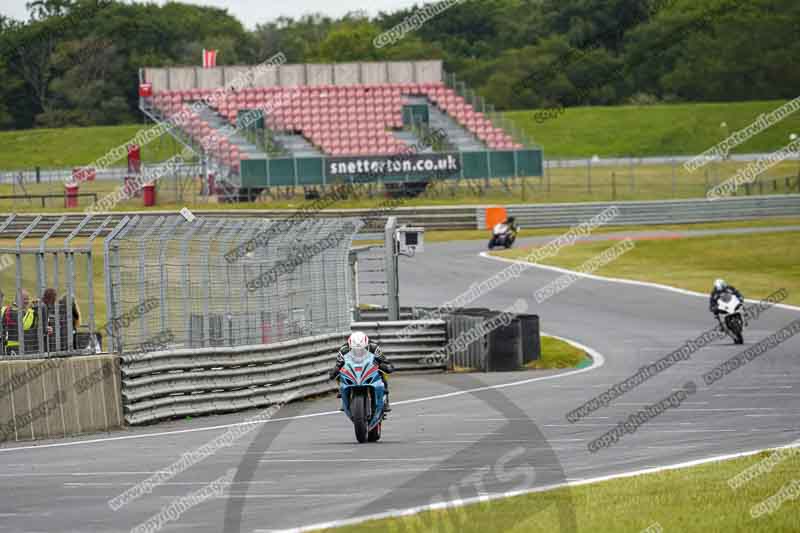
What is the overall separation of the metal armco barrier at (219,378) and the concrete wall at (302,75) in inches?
1614

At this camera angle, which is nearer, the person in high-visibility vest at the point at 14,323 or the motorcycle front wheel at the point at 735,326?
the person in high-visibility vest at the point at 14,323

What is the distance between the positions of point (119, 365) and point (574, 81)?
91.2m

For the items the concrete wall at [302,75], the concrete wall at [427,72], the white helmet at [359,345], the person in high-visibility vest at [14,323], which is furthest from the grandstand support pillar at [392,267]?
the concrete wall at [427,72]

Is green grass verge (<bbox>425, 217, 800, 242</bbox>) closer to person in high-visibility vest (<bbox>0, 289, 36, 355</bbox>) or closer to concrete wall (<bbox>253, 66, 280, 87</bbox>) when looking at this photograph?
concrete wall (<bbox>253, 66, 280, 87</bbox>)

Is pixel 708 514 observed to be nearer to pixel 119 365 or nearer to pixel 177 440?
pixel 177 440

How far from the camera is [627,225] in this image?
183 ft

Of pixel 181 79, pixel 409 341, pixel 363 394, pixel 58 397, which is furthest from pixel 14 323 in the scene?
pixel 181 79

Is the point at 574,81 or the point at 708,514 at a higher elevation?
the point at 574,81

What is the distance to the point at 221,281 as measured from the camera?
1972cm

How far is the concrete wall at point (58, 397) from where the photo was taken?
16.7 metres

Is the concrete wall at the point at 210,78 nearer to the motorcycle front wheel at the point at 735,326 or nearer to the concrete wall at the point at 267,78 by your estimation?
the concrete wall at the point at 267,78

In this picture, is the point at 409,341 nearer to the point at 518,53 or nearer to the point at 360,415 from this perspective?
the point at 360,415

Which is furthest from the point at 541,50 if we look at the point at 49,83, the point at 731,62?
the point at 49,83

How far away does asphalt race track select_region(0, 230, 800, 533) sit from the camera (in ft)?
35.8
